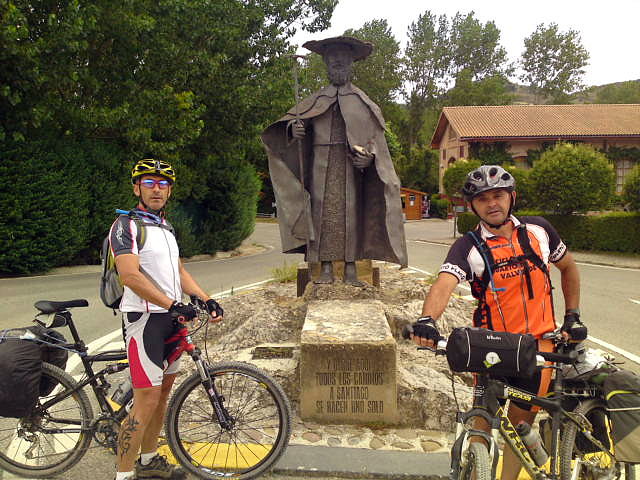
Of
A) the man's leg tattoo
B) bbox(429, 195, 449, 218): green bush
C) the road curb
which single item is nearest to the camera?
the man's leg tattoo

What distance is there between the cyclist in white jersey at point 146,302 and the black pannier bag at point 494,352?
4.43ft

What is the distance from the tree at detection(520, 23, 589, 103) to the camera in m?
57.3

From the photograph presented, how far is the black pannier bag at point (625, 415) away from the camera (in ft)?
7.20

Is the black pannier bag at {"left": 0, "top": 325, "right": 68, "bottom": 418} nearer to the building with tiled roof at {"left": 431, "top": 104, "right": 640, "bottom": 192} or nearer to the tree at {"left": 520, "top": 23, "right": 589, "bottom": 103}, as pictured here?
the building with tiled roof at {"left": 431, "top": 104, "right": 640, "bottom": 192}

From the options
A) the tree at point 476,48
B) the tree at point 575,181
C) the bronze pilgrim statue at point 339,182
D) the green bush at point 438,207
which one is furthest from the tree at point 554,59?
the bronze pilgrim statue at point 339,182

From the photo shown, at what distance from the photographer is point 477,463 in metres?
2.26

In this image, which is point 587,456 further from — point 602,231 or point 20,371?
point 602,231

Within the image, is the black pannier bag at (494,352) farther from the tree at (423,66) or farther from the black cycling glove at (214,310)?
the tree at (423,66)

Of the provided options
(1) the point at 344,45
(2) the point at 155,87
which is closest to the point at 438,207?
(2) the point at 155,87

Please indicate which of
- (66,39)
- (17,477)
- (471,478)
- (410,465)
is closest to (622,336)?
(410,465)

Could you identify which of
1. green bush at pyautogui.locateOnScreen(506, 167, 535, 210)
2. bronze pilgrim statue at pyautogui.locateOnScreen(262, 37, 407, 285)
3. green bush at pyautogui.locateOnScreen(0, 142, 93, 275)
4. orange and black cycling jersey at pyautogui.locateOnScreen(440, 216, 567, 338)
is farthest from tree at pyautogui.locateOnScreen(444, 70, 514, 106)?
orange and black cycling jersey at pyautogui.locateOnScreen(440, 216, 567, 338)

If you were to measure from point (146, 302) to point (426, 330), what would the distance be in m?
1.50

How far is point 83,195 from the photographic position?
13812 millimetres

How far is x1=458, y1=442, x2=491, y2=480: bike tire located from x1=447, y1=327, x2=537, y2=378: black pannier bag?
32cm
